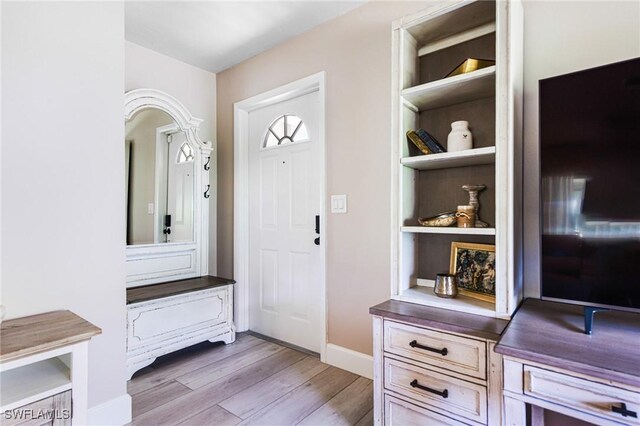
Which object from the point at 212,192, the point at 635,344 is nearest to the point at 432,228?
the point at 635,344

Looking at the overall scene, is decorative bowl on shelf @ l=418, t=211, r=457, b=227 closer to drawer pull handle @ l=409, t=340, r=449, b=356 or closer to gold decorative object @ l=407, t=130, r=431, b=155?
gold decorative object @ l=407, t=130, r=431, b=155

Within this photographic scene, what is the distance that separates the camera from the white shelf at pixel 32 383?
1091mm

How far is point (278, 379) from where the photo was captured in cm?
218

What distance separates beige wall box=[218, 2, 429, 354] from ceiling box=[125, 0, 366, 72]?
0.14 meters

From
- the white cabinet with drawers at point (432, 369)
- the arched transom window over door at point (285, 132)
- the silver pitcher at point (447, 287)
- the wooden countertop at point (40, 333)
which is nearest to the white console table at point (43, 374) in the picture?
the wooden countertop at point (40, 333)

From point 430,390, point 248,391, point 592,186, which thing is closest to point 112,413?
point 248,391

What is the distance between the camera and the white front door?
260cm

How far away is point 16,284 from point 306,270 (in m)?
1.72

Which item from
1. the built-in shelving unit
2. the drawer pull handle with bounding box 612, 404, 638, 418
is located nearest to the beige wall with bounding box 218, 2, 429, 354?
the built-in shelving unit

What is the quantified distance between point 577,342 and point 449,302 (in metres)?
0.48

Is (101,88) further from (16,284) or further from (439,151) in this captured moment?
(439,151)

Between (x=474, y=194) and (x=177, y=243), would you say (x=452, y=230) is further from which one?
(x=177, y=243)

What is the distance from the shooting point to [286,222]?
2.79 metres

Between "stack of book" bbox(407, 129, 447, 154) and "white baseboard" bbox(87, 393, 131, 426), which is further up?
"stack of book" bbox(407, 129, 447, 154)
